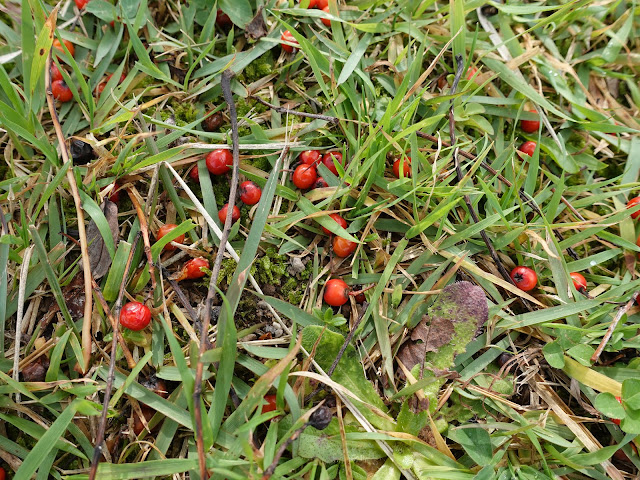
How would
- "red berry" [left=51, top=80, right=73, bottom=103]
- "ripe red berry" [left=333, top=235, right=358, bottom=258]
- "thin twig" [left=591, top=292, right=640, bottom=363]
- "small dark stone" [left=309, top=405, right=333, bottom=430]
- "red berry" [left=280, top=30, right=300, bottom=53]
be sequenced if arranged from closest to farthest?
"small dark stone" [left=309, top=405, right=333, bottom=430], "thin twig" [left=591, top=292, right=640, bottom=363], "ripe red berry" [left=333, top=235, right=358, bottom=258], "red berry" [left=51, top=80, right=73, bottom=103], "red berry" [left=280, top=30, right=300, bottom=53]

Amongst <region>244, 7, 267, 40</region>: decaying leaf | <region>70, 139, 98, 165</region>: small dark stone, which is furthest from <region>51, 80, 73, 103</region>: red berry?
<region>244, 7, 267, 40</region>: decaying leaf

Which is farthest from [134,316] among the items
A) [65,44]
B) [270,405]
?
[65,44]

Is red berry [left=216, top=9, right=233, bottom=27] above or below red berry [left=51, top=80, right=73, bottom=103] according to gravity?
above

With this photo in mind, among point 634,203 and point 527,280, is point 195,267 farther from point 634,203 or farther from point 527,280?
point 634,203

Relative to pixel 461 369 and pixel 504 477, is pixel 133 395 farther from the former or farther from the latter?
pixel 504 477

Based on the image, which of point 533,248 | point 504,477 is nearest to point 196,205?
point 533,248

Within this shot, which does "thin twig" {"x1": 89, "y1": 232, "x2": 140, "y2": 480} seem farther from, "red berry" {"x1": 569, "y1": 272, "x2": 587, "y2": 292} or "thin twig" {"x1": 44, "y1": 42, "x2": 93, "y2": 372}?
"red berry" {"x1": 569, "y1": 272, "x2": 587, "y2": 292}

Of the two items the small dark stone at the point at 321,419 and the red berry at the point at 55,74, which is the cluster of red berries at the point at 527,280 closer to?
the small dark stone at the point at 321,419

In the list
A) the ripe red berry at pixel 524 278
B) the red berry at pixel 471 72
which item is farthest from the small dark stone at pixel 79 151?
the ripe red berry at pixel 524 278
